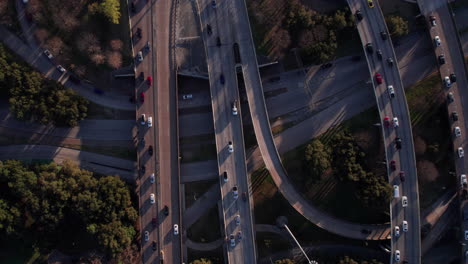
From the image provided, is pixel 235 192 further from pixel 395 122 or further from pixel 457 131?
pixel 457 131

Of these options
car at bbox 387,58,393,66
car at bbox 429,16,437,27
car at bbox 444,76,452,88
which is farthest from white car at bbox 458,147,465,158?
car at bbox 429,16,437,27

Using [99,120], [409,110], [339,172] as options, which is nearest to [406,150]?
[409,110]

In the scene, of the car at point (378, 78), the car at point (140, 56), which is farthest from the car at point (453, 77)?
the car at point (140, 56)

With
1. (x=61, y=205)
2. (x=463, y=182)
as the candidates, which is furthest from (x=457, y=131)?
(x=61, y=205)

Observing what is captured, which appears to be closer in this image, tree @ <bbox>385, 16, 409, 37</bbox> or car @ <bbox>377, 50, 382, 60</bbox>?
tree @ <bbox>385, 16, 409, 37</bbox>

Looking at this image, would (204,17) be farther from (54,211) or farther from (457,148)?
(457,148)

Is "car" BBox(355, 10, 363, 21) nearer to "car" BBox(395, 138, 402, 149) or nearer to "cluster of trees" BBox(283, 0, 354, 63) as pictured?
"cluster of trees" BBox(283, 0, 354, 63)
